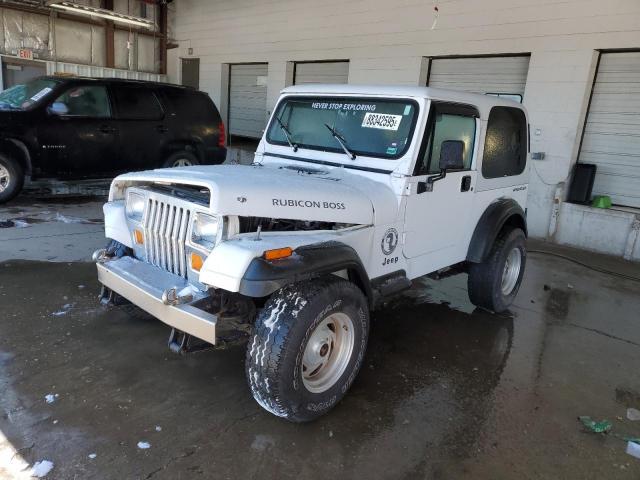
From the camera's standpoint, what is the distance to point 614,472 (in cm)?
288

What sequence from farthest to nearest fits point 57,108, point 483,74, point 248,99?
point 248,99, point 483,74, point 57,108

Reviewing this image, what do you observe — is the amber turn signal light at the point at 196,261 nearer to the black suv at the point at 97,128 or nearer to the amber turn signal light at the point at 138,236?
the amber turn signal light at the point at 138,236

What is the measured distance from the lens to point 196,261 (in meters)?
2.99

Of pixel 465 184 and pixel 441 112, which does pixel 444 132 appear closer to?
pixel 441 112

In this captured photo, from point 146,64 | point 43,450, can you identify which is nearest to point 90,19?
point 146,64

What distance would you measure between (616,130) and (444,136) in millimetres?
5287

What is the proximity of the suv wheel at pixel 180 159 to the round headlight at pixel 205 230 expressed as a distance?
6.37 m

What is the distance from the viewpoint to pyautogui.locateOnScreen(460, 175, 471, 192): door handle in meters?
4.21

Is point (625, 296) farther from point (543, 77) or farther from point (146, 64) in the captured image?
point (146, 64)

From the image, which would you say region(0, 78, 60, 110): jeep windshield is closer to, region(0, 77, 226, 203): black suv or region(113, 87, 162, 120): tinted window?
region(0, 77, 226, 203): black suv

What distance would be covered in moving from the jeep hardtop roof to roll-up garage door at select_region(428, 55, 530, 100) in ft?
14.4

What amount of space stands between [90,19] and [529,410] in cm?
1569

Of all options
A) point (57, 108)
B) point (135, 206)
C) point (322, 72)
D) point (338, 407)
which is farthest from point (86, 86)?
point (338, 407)

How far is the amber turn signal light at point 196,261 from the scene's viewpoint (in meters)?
2.97
